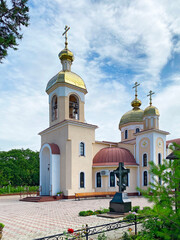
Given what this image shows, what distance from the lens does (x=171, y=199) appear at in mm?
3783

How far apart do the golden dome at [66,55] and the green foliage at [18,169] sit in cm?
1865

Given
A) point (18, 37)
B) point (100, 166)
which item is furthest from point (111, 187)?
point (18, 37)

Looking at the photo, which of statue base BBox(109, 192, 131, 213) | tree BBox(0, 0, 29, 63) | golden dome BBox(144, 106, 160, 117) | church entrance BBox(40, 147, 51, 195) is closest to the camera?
tree BBox(0, 0, 29, 63)

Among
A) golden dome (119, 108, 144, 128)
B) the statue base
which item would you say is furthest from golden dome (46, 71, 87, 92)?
the statue base

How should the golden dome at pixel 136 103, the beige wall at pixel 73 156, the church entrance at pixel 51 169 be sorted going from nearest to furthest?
the beige wall at pixel 73 156 < the church entrance at pixel 51 169 < the golden dome at pixel 136 103

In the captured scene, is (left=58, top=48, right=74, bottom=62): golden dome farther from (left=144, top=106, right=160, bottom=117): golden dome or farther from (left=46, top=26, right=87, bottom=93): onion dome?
(left=144, top=106, right=160, bottom=117): golden dome

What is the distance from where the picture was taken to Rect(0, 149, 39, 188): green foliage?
103 feet

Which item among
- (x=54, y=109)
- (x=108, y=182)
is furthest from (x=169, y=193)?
(x=54, y=109)

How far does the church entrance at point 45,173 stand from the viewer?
65.1ft

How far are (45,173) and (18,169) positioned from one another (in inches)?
→ 541

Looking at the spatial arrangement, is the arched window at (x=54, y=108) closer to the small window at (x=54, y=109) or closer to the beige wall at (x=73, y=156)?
the small window at (x=54, y=109)

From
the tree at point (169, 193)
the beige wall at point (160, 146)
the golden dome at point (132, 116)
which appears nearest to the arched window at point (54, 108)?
the beige wall at point (160, 146)

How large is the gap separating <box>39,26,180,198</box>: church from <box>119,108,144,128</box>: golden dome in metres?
4.81

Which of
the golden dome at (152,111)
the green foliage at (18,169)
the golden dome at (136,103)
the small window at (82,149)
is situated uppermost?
the golden dome at (136,103)
